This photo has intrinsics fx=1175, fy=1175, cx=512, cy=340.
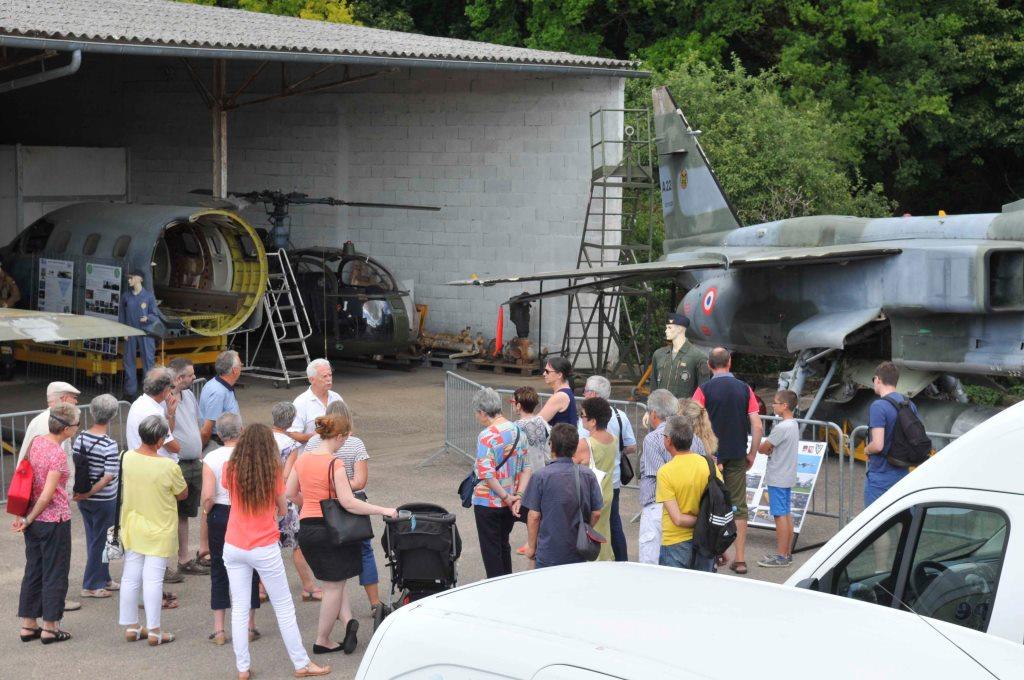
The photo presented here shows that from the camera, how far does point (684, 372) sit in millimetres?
11664

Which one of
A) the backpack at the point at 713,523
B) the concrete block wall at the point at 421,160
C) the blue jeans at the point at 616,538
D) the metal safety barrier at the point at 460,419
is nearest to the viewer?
the backpack at the point at 713,523

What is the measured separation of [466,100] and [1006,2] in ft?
54.0

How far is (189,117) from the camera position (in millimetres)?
26734

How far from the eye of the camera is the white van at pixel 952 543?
4.12m

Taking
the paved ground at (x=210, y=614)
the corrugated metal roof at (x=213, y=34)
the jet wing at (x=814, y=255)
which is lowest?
the paved ground at (x=210, y=614)

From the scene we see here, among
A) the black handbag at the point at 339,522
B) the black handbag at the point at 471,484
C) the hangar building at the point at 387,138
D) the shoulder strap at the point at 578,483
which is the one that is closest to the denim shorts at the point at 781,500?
the black handbag at the point at 471,484

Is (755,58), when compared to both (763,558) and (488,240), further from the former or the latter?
(763,558)

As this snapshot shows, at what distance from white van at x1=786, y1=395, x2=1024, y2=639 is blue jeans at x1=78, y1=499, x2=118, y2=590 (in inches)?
213

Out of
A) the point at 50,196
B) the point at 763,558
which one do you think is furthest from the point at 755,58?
the point at 763,558

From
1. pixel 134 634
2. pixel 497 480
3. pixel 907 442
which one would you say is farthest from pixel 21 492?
pixel 907 442

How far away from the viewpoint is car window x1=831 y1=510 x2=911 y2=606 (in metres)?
4.63

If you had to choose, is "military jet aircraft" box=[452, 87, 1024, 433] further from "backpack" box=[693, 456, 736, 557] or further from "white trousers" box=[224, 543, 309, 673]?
"white trousers" box=[224, 543, 309, 673]

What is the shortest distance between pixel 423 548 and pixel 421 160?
55.5 feet

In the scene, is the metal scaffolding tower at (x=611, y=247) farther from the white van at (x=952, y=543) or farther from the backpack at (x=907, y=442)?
the white van at (x=952, y=543)
